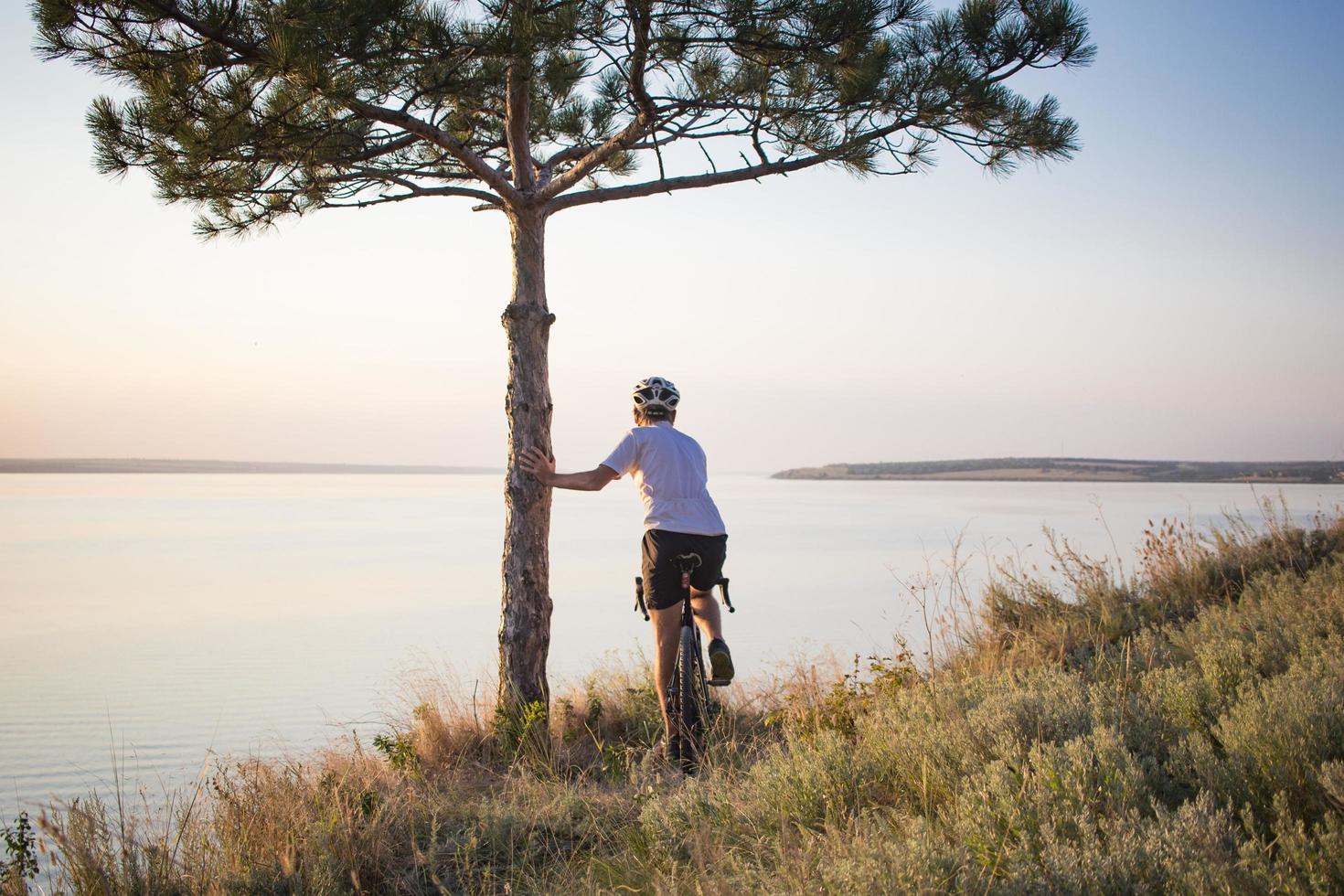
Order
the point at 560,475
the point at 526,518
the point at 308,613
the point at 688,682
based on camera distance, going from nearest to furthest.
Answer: the point at 688,682, the point at 560,475, the point at 526,518, the point at 308,613

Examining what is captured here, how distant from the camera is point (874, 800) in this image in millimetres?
3947

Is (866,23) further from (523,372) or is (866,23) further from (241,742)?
(241,742)

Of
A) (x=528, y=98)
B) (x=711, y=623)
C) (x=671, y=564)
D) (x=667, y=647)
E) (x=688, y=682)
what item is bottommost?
(x=688, y=682)

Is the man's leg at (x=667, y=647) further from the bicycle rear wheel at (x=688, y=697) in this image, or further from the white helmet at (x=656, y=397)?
the white helmet at (x=656, y=397)

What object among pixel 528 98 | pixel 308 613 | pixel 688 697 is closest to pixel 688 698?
pixel 688 697

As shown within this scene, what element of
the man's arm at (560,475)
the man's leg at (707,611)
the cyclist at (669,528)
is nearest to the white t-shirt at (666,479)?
the cyclist at (669,528)

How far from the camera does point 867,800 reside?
12.9 feet

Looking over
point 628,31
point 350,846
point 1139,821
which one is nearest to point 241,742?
point 350,846

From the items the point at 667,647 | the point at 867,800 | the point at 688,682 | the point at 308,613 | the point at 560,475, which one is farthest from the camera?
the point at 308,613

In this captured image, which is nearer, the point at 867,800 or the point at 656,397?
the point at 867,800

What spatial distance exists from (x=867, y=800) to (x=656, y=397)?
9.00ft

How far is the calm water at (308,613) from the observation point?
7.51 meters

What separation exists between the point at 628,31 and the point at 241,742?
19.0 feet

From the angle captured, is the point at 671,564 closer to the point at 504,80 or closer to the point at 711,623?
the point at 711,623
